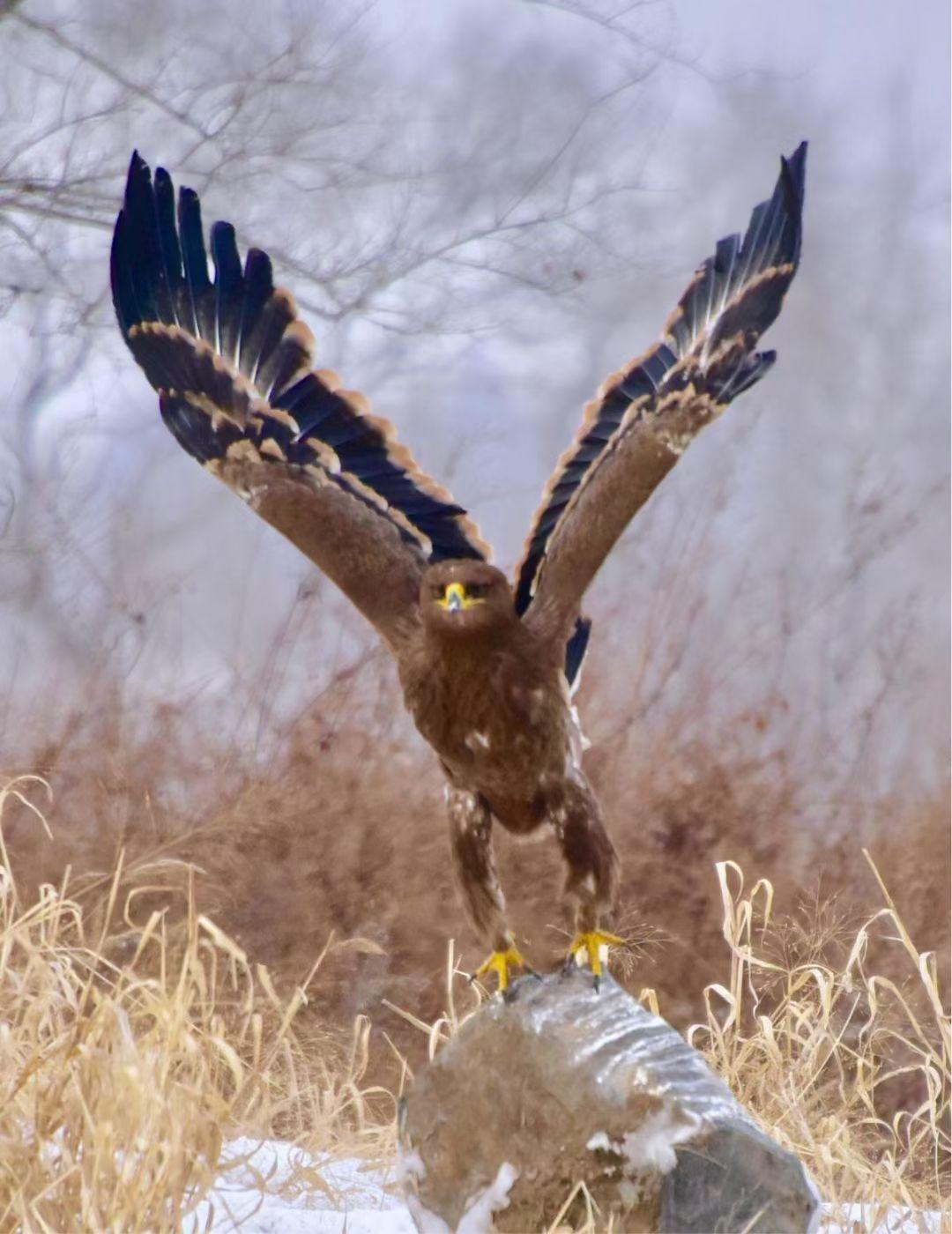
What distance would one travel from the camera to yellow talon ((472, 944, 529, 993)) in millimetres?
2109

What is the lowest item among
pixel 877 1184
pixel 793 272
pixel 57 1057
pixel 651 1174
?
pixel 877 1184

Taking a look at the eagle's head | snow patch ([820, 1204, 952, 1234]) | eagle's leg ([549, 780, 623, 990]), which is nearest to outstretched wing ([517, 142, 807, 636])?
the eagle's head

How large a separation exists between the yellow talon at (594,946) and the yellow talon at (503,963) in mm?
79

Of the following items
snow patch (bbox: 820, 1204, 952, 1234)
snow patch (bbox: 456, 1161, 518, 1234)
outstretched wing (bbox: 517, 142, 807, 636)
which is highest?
outstretched wing (bbox: 517, 142, 807, 636)

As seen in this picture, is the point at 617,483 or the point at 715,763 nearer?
the point at 617,483

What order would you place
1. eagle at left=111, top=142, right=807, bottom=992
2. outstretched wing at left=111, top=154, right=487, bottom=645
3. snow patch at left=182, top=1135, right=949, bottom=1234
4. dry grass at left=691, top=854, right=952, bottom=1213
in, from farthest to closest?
1. dry grass at left=691, top=854, right=952, bottom=1213
2. outstretched wing at left=111, top=154, right=487, bottom=645
3. eagle at left=111, top=142, right=807, bottom=992
4. snow patch at left=182, top=1135, right=949, bottom=1234

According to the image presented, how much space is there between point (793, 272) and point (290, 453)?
79 cm

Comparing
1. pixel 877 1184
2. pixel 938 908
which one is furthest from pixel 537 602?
pixel 938 908

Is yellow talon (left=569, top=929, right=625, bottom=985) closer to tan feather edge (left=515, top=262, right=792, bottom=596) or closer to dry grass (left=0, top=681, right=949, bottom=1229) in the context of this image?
tan feather edge (left=515, top=262, right=792, bottom=596)

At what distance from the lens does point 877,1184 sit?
288cm

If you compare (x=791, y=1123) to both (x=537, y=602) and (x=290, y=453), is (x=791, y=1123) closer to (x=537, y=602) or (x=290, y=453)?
(x=537, y=602)

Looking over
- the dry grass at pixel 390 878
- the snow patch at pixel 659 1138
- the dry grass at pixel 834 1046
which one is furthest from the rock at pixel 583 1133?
the dry grass at pixel 390 878

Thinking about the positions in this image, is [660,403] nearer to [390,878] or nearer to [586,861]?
[586,861]

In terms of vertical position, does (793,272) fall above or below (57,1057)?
above
